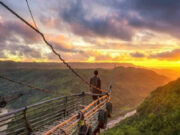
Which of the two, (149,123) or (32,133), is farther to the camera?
(149,123)

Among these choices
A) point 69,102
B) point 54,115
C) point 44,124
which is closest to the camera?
point 44,124

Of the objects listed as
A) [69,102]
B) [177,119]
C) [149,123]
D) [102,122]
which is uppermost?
[69,102]

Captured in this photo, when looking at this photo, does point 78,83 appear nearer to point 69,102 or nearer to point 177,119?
point 177,119

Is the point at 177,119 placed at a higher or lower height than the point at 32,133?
lower

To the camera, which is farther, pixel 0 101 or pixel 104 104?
pixel 0 101

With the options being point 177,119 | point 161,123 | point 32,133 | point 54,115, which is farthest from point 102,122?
point 161,123

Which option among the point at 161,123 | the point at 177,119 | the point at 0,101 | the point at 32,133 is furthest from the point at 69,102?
the point at 161,123

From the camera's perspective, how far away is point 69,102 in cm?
1140

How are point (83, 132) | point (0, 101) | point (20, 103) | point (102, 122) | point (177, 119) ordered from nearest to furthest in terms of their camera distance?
Result: point (83, 132) → point (102, 122) → point (0, 101) → point (177, 119) → point (20, 103)

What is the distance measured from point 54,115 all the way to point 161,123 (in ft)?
88.0

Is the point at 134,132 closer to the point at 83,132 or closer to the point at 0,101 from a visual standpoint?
the point at 0,101

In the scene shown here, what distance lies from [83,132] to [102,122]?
2987 mm

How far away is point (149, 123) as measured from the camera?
35875 millimetres

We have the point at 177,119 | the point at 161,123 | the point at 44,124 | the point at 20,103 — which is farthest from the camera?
the point at 20,103
